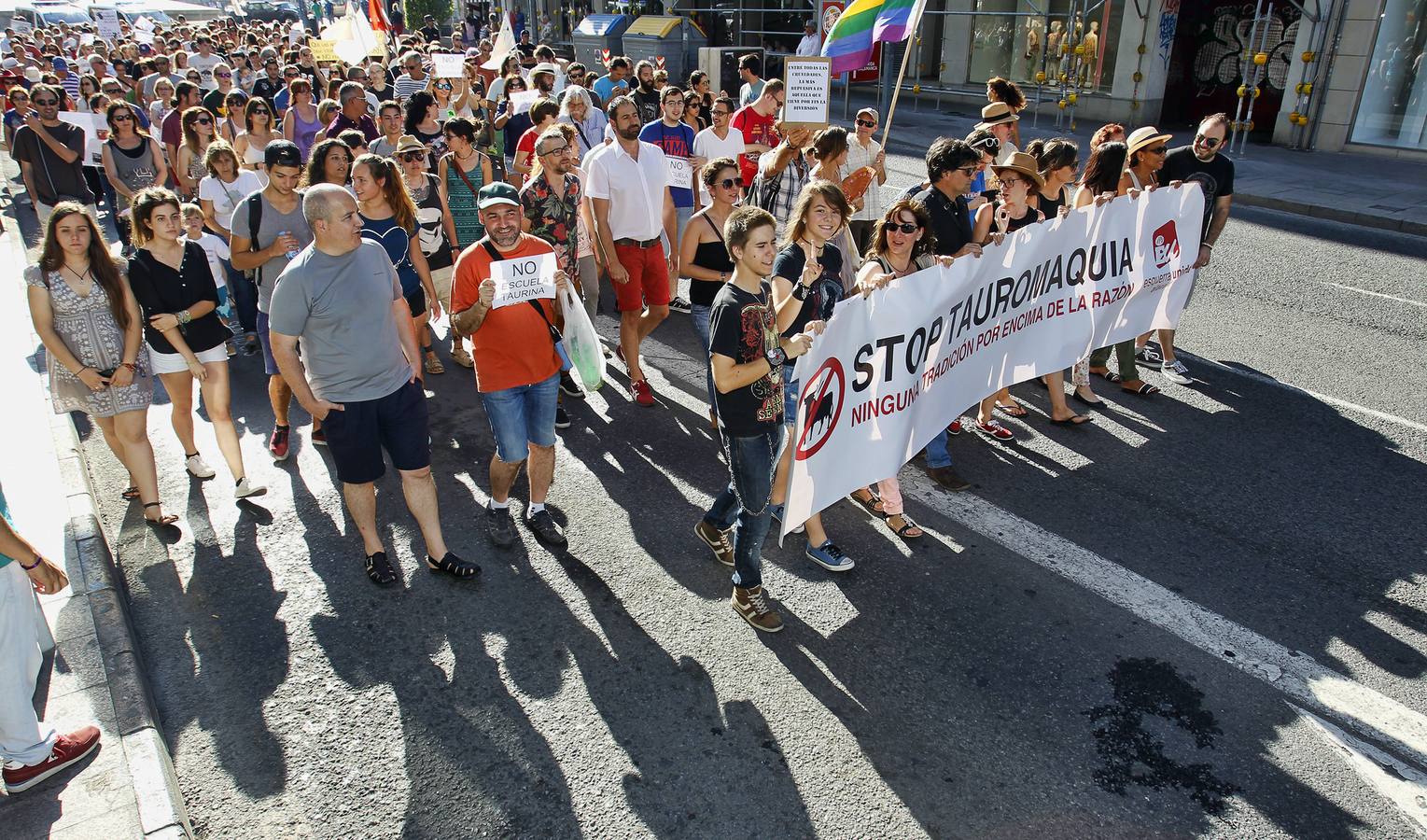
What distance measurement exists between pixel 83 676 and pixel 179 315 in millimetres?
2138

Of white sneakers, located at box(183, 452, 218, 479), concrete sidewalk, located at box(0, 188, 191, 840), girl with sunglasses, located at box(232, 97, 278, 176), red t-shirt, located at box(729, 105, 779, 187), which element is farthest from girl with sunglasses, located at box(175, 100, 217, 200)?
red t-shirt, located at box(729, 105, 779, 187)

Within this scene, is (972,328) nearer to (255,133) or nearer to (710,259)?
(710,259)

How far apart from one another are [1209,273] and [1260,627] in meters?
6.58

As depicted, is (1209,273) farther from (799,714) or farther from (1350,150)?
(1350,150)

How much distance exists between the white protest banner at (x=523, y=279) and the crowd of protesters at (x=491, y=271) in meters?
0.07

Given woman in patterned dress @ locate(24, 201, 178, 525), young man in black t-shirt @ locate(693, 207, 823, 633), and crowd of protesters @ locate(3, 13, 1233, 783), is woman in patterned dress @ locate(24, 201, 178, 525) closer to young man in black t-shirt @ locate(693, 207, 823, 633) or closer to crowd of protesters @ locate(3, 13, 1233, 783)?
crowd of protesters @ locate(3, 13, 1233, 783)

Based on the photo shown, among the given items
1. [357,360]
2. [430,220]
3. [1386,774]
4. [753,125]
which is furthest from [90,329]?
[753,125]

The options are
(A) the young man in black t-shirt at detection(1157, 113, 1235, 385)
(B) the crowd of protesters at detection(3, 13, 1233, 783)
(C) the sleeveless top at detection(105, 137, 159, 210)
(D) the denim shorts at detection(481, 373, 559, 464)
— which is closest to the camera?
(B) the crowd of protesters at detection(3, 13, 1233, 783)

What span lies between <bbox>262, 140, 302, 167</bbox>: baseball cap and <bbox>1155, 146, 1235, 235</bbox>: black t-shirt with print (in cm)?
592

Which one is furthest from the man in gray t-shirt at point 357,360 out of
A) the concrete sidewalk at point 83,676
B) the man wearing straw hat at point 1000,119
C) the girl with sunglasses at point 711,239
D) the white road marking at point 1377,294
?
the white road marking at point 1377,294

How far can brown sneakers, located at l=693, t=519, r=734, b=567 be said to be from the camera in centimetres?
490

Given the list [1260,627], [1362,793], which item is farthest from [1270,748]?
[1260,627]

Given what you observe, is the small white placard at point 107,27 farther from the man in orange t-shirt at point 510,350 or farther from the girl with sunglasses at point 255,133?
the man in orange t-shirt at point 510,350

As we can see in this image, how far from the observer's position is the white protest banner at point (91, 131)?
9.45 meters
